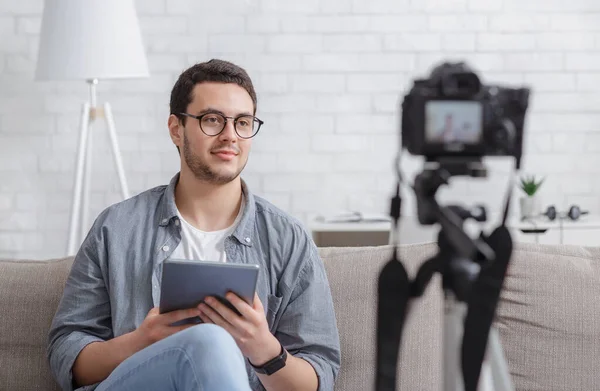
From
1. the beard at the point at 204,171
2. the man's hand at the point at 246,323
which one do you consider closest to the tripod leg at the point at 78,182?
the beard at the point at 204,171

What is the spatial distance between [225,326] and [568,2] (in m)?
2.78

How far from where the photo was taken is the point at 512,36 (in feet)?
13.5

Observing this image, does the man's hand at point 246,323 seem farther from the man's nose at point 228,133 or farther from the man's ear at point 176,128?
the man's ear at point 176,128

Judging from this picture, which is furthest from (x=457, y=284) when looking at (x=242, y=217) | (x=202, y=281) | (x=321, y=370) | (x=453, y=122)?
(x=242, y=217)

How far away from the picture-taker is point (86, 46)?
11.7ft

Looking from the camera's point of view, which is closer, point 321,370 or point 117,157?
point 321,370

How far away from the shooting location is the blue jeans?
1.83 meters

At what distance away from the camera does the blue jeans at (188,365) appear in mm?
1831

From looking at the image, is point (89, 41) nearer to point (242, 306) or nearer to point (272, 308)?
point (272, 308)

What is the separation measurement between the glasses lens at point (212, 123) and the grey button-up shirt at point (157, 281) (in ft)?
0.59

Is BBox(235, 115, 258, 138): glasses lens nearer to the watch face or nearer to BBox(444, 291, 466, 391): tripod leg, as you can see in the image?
the watch face

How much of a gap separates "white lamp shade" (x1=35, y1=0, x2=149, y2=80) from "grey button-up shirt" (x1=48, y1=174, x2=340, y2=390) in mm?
1392

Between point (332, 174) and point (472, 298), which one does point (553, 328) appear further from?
point (332, 174)

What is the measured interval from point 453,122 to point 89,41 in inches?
104
